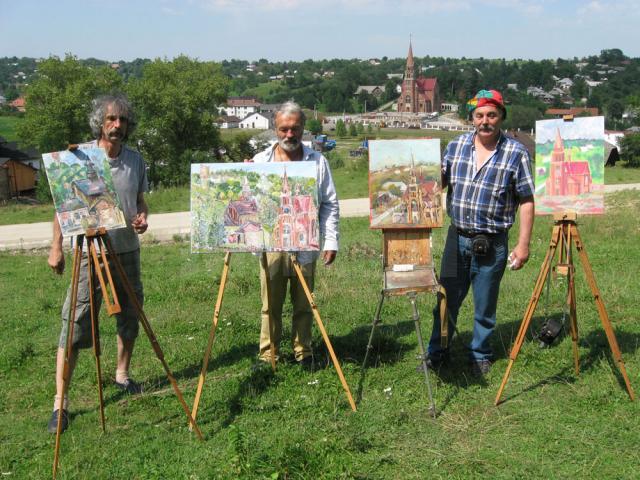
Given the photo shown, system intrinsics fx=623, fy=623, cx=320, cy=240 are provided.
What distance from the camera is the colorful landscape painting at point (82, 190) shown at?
4.28 m

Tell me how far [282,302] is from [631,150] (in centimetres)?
4517

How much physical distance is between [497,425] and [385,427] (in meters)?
0.80

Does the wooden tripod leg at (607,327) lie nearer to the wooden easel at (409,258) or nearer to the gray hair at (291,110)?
the wooden easel at (409,258)

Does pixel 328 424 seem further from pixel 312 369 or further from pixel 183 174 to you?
pixel 183 174

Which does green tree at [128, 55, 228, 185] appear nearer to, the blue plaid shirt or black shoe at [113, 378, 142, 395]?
black shoe at [113, 378, 142, 395]

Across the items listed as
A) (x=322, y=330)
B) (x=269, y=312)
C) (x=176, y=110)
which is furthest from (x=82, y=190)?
(x=176, y=110)

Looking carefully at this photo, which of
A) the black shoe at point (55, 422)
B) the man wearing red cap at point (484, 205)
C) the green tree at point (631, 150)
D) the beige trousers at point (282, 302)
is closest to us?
the black shoe at point (55, 422)

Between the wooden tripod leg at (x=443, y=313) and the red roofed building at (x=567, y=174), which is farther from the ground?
the red roofed building at (x=567, y=174)

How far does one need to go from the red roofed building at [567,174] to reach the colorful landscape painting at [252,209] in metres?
2.05

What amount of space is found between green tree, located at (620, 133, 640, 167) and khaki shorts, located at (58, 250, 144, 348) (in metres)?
44.3

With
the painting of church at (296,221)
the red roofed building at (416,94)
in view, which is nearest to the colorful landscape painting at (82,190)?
the painting of church at (296,221)

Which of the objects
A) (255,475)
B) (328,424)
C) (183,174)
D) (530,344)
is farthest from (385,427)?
(183,174)

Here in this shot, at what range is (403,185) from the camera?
510 centimetres

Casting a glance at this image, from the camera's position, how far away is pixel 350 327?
21.8 feet
